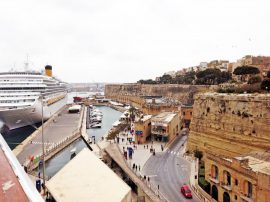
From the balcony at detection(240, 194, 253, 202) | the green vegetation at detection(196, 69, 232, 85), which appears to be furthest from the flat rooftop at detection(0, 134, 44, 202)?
the green vegetation at detection(196, 69, 232, 85)

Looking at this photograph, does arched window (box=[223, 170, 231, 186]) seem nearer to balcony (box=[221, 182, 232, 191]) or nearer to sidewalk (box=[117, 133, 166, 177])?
balcony (box=[221, 182, 232, 191])

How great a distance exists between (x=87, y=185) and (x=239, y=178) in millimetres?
8001

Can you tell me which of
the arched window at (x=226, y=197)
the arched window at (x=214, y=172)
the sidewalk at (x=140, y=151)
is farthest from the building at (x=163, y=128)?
the arched window at (x=226, y=197)

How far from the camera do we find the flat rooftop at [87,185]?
540 inches

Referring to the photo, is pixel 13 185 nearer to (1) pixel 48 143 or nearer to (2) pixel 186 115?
(1) pixel 48 143

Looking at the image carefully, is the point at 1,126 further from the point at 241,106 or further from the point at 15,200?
the point at 15,200

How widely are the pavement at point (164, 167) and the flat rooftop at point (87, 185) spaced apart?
354 centimetres

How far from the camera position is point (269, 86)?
2562 centimetres

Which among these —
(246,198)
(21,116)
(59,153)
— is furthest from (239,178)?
(21,116)

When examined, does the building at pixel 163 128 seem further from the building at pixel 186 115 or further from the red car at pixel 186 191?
the red car at pixel 186 191

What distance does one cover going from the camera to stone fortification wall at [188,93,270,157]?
66.2 feet

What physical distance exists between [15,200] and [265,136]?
58.3ft

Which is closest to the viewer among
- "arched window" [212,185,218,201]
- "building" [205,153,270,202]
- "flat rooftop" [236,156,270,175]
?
"building" [205,153,270,202]

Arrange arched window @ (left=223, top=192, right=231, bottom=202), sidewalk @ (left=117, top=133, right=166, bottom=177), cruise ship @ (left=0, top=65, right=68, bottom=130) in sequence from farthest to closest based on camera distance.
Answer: cruise ship @ (left=0, top=65, right=68, bottom=130) → sidewalk @ (left=117, top=133, right=166, bottom=177) → arched window @ (left=223, top=192, right=231, bottom=202)
